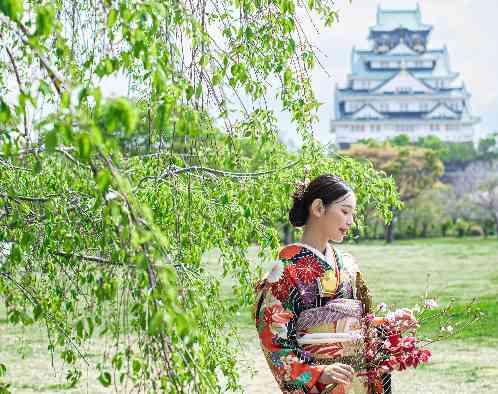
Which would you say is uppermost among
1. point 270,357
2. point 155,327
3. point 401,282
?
point 155,327

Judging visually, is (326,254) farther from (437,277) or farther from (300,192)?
(437,277)

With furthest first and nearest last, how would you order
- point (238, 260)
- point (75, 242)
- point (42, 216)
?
point (238, 260)
point (42, 216)
point (75, 242)

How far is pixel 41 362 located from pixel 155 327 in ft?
29.5

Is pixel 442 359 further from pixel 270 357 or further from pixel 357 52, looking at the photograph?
pixel 357 52

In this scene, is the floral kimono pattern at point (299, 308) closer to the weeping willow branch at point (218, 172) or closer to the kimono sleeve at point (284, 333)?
the kimono sleeve at point (284, 333)

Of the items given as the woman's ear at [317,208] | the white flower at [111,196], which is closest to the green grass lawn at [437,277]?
the woman's ear at [317,208]

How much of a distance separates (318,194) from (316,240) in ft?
0.59

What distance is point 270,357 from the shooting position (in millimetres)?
3096

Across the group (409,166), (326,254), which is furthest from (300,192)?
(409,166)

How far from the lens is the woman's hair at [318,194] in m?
3.12

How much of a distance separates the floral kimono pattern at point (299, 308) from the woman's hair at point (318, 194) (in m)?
0.11

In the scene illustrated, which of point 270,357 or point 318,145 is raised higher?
point 318,145

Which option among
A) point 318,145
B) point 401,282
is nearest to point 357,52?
point 401,282

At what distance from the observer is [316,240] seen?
322cm
